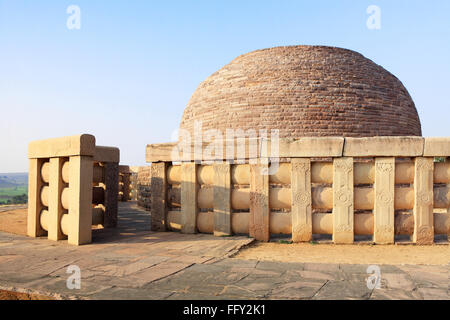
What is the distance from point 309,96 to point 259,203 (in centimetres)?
763

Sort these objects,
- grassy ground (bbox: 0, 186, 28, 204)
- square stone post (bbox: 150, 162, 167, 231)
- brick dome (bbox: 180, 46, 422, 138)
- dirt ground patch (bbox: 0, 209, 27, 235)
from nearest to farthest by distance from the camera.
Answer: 1. square stone post (bbox: 150, 162, 167, 231)
2. dirt ground patch (bbox: 0, 209, 27, 235)
3. brick dome (bbox: 180, 46, 422, 138)
4. grassy ground (bbox: 0, 186, 28, 204)

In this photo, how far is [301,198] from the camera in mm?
5102

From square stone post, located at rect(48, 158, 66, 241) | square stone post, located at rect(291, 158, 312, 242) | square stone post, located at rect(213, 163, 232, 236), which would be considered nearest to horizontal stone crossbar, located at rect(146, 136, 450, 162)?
square stone post, located at rect(291, 158, 312, 242)

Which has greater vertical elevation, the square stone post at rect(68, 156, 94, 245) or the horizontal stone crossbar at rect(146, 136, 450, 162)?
the horizontal stone crossbar at rect(146, 136, 450, 162)

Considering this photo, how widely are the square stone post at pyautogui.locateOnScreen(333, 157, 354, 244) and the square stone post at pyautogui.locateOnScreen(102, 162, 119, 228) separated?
13.4 ft

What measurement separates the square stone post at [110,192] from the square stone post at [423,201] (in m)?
5.15

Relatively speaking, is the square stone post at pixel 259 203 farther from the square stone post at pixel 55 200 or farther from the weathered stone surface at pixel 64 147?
the square stone post at pixel 55 200

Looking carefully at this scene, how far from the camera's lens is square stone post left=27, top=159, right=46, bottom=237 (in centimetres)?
575

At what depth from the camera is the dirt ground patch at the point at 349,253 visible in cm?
405
